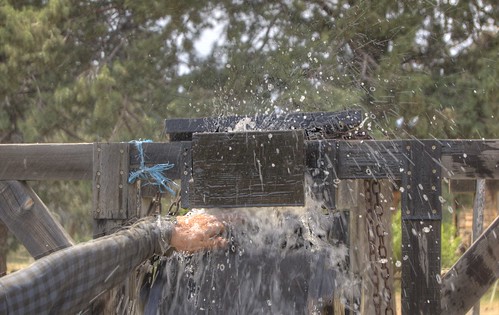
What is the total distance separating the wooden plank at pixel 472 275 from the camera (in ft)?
11.3

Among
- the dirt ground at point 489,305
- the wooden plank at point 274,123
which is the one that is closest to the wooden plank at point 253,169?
the wooden plank at point 274,123

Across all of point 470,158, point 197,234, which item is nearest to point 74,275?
point 197,234

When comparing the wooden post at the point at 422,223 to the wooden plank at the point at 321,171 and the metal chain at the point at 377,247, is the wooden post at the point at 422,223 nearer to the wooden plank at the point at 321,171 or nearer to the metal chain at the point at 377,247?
the wooden plank at the point at 321,171

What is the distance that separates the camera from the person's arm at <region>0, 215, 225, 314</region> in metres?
1.91

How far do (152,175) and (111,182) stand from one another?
0.75 ft

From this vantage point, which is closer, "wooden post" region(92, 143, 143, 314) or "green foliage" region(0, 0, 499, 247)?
"wooden post" region(92, 143, 143, 314)

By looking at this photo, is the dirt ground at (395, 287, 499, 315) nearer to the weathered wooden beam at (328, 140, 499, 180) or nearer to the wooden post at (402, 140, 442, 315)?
the wooden post at (402, 140, 442, 315)

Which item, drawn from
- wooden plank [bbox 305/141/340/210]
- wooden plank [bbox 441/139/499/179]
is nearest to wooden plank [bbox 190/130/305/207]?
wooden plank [bbox 305/141/340/210]

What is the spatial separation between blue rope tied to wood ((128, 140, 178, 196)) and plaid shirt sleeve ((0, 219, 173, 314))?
0.46 metres

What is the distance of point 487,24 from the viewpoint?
10.5m

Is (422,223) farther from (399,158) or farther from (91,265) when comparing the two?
(91,265)

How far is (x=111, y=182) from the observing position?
3477 millimetres

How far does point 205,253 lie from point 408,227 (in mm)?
951

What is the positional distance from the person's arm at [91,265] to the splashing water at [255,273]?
116mm
